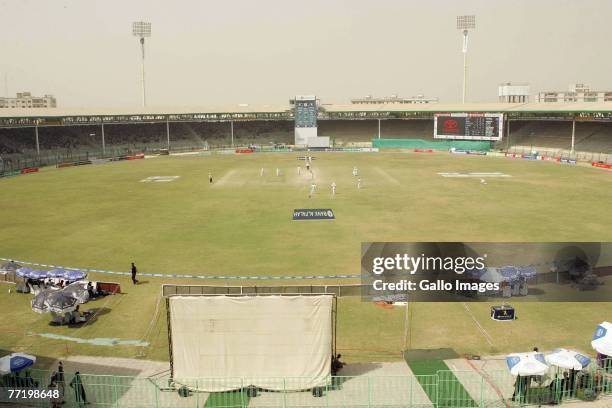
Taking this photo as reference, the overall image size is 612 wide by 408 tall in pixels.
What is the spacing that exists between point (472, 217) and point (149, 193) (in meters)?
31.7

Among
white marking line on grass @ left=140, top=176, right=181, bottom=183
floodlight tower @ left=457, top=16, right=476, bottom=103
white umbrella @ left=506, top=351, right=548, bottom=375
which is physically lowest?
white umbrella @ left=506, top=351, right=548, bottom=375

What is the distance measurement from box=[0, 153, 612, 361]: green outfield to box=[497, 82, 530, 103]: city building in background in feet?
325

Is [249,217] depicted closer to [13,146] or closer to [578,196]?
[578,196]

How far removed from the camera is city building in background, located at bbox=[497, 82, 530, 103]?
6535 inches

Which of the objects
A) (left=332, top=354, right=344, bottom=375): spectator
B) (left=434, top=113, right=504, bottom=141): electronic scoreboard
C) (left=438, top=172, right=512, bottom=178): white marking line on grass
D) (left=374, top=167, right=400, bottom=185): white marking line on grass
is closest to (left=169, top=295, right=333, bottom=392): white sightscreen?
(left=332, top=354, right=344, bottom=375): spectator

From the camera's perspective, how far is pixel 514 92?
168m

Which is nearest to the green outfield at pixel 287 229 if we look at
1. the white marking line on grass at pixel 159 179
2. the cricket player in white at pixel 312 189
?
the cricket player in white at pixel 312 189

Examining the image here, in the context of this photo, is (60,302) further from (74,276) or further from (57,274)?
(57,274)

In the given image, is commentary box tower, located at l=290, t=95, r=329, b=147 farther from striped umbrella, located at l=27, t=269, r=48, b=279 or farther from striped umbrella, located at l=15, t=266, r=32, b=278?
striped umbrella, located at l=27, t=269, r=48, b=279

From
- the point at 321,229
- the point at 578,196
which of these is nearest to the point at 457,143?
the point at 578,196

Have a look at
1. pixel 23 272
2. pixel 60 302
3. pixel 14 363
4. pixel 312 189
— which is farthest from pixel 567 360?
pixel 312 189

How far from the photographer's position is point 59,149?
93.9 m

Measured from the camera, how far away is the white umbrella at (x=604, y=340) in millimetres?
15617

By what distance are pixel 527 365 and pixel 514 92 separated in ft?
555
